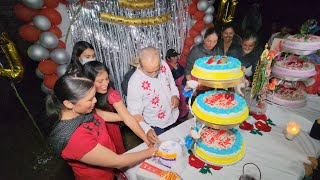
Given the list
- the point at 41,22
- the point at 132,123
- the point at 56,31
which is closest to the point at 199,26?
the point at 56,31

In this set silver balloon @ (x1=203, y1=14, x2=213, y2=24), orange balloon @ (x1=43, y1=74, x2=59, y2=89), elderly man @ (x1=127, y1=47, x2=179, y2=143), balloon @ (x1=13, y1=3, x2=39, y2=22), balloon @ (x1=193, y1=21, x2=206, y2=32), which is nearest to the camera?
elderly man @ (x1=127, y1=47, x2=179, y2=143)

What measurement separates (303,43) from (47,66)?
4205 mm

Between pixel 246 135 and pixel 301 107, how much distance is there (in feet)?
3.54

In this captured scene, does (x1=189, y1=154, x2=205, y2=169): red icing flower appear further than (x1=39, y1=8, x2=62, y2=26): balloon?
No

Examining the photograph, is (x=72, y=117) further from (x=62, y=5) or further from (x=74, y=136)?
(x=62, y=5)

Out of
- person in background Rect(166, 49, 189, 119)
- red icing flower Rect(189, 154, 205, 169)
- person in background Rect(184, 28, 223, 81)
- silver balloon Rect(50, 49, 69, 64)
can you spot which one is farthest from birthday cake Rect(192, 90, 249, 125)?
silver balloon Rect(50, 49, 69, 64)

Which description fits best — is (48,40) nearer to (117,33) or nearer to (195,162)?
(117,33)

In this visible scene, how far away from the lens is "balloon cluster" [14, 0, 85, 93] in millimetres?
3775

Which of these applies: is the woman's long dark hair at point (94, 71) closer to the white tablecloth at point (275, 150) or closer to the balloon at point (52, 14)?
the white tablecloth at point (275, 150)

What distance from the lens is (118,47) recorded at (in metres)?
4.82

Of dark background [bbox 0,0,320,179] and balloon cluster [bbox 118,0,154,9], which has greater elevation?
balloon cluster [bbox 118,0,154,9]

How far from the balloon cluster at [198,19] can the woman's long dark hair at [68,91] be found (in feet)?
14.0

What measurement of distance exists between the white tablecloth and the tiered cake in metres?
0.13

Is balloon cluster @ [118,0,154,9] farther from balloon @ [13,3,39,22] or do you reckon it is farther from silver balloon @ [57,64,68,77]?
silver balloon @ [57,64,68,77]
